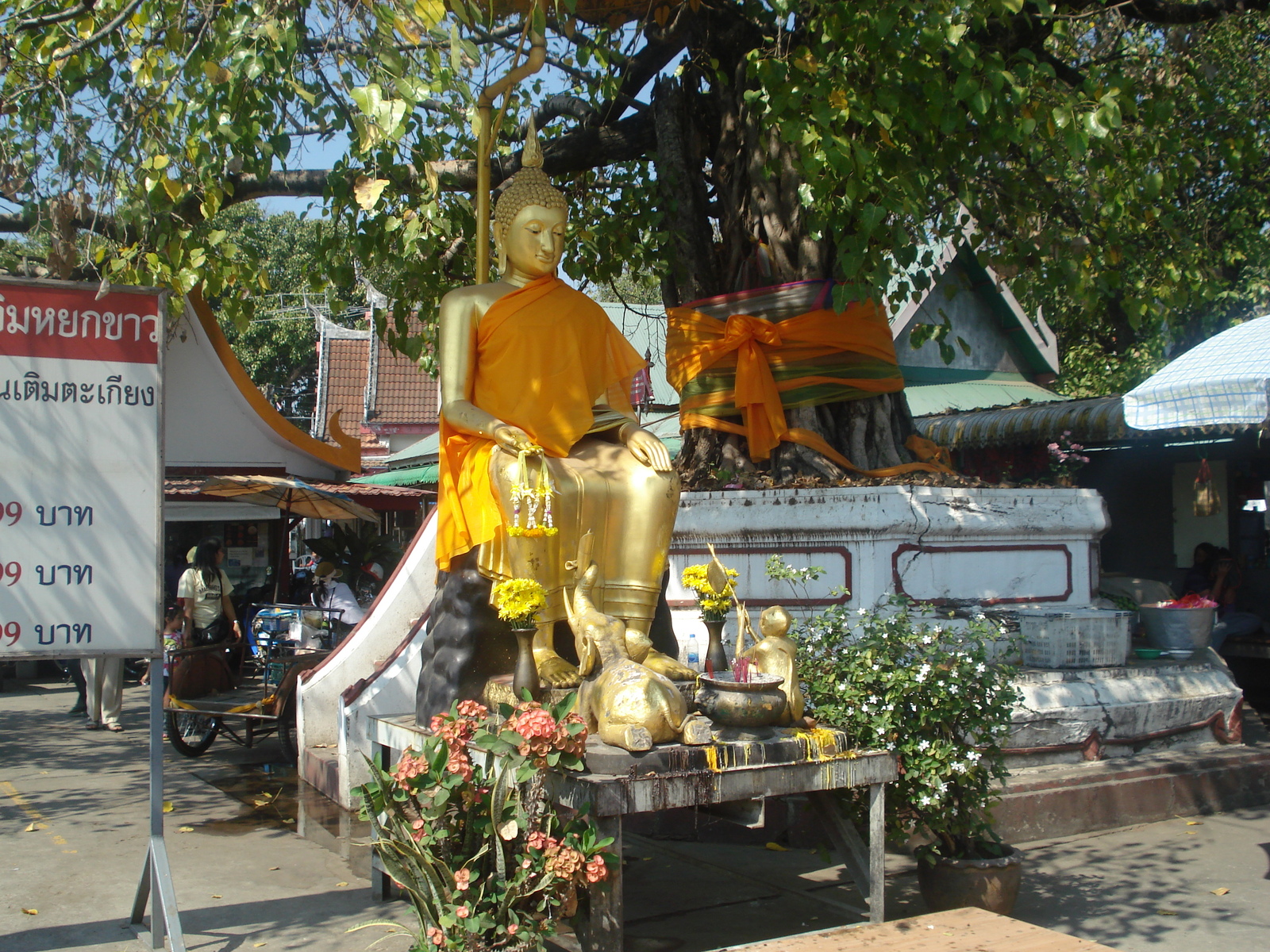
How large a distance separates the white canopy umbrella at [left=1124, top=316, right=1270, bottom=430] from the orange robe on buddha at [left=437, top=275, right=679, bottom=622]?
253 cm

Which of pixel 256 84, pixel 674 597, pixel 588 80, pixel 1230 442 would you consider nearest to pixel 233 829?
pixel 674 597

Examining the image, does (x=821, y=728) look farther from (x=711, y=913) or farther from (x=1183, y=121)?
(x=1183, y=121)

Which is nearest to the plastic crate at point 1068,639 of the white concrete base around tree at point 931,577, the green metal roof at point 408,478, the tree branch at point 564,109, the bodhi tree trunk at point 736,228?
the white concrete base around tree at point 931,577

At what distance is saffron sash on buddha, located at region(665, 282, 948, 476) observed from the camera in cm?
691

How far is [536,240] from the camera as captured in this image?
16.8 ft

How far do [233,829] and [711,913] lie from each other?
298 centimetres

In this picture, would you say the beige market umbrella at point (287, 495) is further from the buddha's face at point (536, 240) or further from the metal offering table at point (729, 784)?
the metal offering table at point (729, 784)

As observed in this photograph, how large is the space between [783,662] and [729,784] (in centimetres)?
61

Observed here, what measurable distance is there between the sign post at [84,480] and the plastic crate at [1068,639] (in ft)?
14.7

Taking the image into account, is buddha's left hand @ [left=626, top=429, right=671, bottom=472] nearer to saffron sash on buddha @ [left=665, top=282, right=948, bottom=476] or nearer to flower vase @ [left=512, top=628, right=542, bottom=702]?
flower vase @ [left=512, top=628, right=542, bottom=702]

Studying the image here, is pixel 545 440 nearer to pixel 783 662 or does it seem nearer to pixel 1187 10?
pixel 783 662

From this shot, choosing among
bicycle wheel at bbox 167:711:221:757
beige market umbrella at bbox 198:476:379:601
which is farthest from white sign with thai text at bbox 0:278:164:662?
beige market umbrella at bbox 198:476:379:601

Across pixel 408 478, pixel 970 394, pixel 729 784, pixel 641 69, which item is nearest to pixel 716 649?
pixel 729 784

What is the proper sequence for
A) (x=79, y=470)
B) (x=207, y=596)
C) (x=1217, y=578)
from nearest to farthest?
(x=79, y=470) < (x=1217, y=578) < (x=207, y=596)
